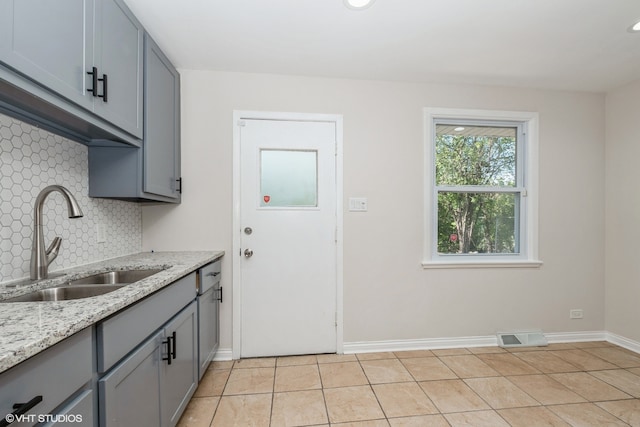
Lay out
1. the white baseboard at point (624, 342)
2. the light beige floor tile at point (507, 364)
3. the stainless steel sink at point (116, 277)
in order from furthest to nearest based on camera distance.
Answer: the white baseboard at point (624, 342) → the light beige floor tile at point (507, 364) → the stainless steel sink at point (116, 277)

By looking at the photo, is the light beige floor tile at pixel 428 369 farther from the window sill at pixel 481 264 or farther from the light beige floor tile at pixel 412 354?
the window sill at pixel 481 264

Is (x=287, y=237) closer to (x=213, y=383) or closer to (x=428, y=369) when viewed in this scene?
(x=213, y=383)

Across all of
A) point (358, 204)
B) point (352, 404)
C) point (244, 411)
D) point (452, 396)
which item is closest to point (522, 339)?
point (452, 396)

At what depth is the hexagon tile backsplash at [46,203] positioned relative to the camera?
4.32 feet

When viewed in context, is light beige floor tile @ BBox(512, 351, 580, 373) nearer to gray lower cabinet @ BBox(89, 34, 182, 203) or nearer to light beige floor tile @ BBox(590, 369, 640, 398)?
light beige floor tile @ BBox(590, 369, 640, 398)

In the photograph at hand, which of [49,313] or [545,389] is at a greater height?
[49,313]

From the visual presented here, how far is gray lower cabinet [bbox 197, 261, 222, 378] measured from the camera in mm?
1927

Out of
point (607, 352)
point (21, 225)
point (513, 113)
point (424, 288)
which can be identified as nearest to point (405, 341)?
point (424, 288)

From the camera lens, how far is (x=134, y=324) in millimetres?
1134

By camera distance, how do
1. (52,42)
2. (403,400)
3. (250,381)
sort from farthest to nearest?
(250,381) → (403,400) → (52,42)

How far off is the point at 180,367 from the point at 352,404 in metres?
1.07

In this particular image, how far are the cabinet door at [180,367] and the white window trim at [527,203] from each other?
1.95 metres
